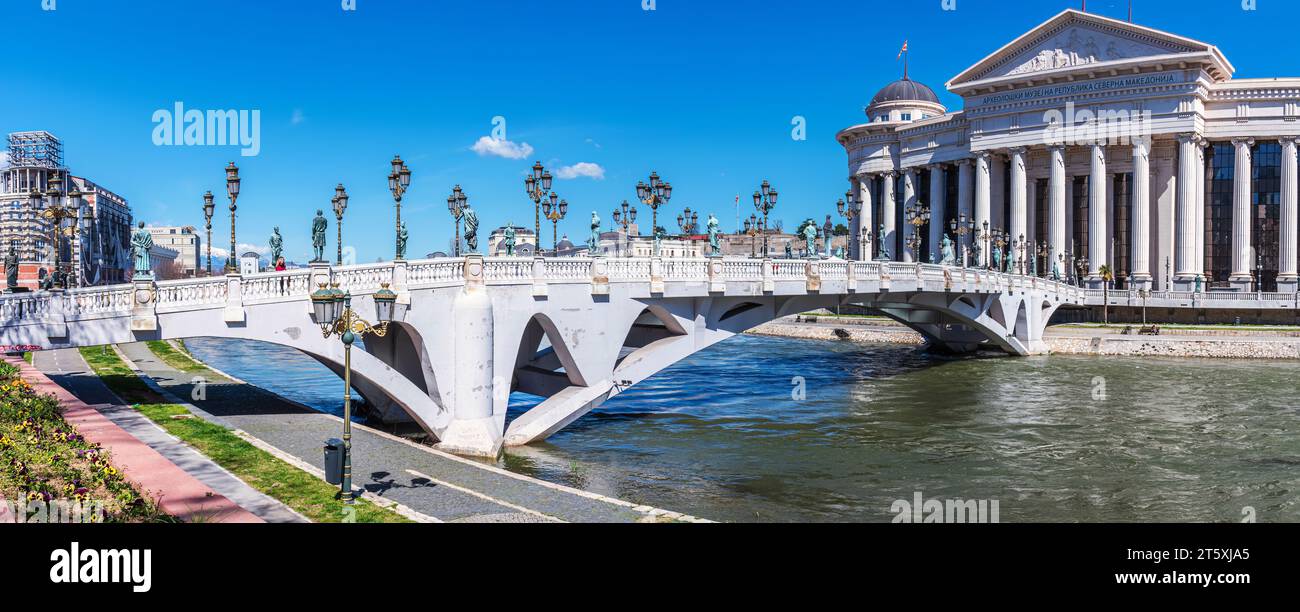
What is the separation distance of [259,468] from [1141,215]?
3225 inches

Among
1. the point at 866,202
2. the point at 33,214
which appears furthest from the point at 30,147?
the point at 866,202

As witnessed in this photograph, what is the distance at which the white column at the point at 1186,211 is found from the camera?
255 feet

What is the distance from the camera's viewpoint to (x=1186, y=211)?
7875cm

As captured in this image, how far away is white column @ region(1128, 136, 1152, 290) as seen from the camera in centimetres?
7944

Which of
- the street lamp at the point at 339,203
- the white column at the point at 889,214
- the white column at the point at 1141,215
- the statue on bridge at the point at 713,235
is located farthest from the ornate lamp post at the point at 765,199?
the white column at the point at 889,214

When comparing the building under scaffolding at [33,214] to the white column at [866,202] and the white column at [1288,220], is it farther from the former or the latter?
the white column at [1288,220]

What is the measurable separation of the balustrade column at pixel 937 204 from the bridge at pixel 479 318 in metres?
62.2

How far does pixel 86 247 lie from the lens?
89.6 metres

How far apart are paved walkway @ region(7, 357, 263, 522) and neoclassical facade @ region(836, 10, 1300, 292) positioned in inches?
2374

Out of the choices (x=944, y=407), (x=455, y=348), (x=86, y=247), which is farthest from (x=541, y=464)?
(x=86, y=247)
